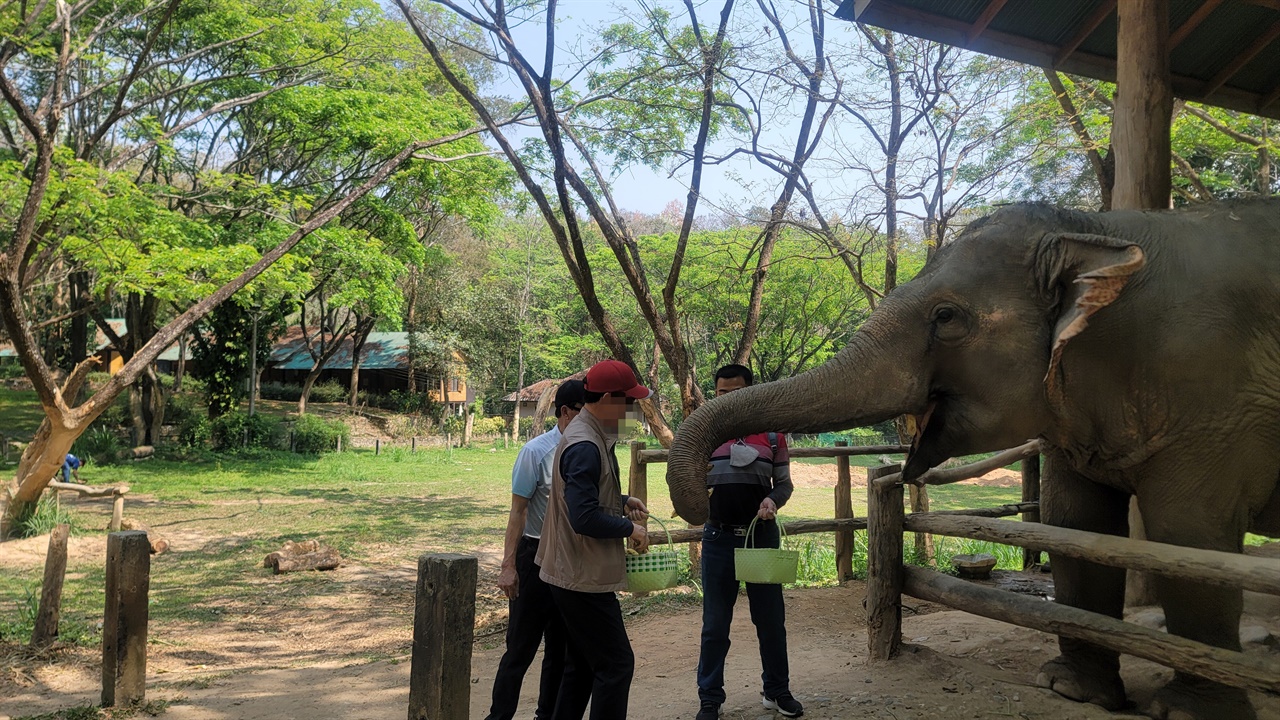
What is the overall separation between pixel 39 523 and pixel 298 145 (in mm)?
11829

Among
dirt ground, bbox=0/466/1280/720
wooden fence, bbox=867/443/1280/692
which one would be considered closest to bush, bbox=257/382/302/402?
dirt ground, bbox=0/466/1280/720

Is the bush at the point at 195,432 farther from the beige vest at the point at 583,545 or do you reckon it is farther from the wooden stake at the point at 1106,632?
the wooden stake at the point at 1106,632

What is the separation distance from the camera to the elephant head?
355cm

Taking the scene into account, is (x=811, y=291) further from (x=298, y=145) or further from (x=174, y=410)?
(x=174, y=410)

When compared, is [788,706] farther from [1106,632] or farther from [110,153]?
[110,153]

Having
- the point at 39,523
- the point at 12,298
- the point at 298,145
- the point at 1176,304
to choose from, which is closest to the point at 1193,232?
the point at 1176,304

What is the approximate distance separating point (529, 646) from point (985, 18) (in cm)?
518

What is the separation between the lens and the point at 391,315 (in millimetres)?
20578

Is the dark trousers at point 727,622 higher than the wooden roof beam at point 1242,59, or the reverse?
the wooden roof beam at point 1242,59

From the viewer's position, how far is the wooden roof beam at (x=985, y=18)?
18.6 ft

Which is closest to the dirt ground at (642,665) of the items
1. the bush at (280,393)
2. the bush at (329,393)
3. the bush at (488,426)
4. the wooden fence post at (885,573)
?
the wooden fence post at (885,573)

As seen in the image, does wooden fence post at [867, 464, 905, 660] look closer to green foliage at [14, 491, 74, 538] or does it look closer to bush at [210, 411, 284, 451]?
green foliage at [14, 491, 74, 538]

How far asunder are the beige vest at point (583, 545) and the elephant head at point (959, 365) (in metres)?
0.30

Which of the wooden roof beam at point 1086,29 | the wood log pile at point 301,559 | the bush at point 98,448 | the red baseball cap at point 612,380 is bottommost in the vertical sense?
the wood log pile at point 301,559
